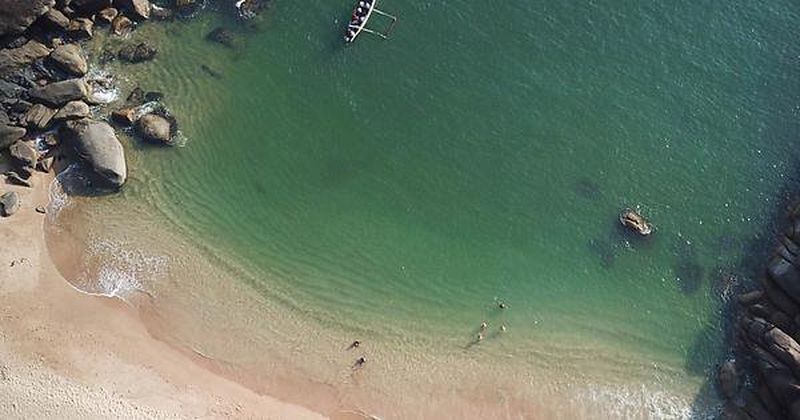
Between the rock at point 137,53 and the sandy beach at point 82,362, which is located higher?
the rock at point 137,53

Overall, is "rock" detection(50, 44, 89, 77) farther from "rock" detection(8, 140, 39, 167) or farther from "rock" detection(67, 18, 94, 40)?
"rock" detection(8, 140, 39, 167)

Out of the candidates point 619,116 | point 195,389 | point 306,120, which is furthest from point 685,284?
point 195,389

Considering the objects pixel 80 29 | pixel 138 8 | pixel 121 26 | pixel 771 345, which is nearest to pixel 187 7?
pixel 138 8

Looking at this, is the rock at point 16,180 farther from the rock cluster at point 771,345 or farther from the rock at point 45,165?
the rock cluster at point 771,345

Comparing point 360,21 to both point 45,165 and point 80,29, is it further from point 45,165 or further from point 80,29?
point 45,165

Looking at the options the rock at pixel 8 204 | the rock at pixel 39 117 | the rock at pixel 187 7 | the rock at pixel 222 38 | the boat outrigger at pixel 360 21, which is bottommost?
the rock at pixel 8 204

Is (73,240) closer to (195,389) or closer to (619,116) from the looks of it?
(195,389)

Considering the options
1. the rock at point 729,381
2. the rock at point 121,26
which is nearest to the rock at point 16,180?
the rock at point 121,26
